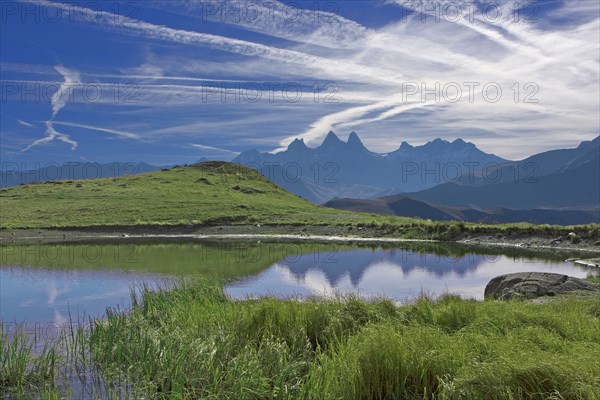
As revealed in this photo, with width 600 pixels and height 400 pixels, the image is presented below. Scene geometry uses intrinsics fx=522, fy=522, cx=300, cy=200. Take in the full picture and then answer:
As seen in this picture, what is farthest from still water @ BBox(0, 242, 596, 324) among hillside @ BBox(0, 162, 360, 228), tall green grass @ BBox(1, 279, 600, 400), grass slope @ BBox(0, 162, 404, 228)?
hillside @ BBox(0, 162, 360, 228)

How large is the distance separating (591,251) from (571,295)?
35.4 metres

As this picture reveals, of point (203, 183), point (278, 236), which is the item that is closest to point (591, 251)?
point (278, 236)

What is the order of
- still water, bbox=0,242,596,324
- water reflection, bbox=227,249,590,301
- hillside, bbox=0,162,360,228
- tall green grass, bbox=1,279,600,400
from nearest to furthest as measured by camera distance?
tall green grass, bbox=1,279,600,400
still water, bbox=0,242,596,324
water reflection, bbox=227,249,590,301
hillside, bbox=0,162,360,228

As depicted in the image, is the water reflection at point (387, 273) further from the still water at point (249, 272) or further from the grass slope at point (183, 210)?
the grass slope at point (183, 210)

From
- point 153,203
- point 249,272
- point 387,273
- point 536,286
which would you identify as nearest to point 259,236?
point 249,272

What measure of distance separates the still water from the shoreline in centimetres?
902

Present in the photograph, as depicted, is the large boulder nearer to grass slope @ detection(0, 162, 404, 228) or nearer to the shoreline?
the shoreline

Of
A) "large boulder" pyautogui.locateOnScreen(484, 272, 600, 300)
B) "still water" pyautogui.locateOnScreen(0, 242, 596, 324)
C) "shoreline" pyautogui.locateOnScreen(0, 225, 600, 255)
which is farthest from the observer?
"shoreline" pyautogui.locateOnScreen(0, 225, 600, 255)

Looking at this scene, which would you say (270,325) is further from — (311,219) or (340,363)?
(311,219)

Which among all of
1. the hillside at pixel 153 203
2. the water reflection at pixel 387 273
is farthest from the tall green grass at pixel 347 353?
the hillside at pixel 153 203

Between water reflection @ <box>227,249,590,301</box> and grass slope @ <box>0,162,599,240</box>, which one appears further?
grass slope @ <box>0,162,599,240</box>

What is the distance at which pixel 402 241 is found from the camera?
6725 centimetres

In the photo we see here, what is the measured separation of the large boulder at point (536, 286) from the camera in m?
22.5

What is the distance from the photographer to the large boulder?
22453mm
